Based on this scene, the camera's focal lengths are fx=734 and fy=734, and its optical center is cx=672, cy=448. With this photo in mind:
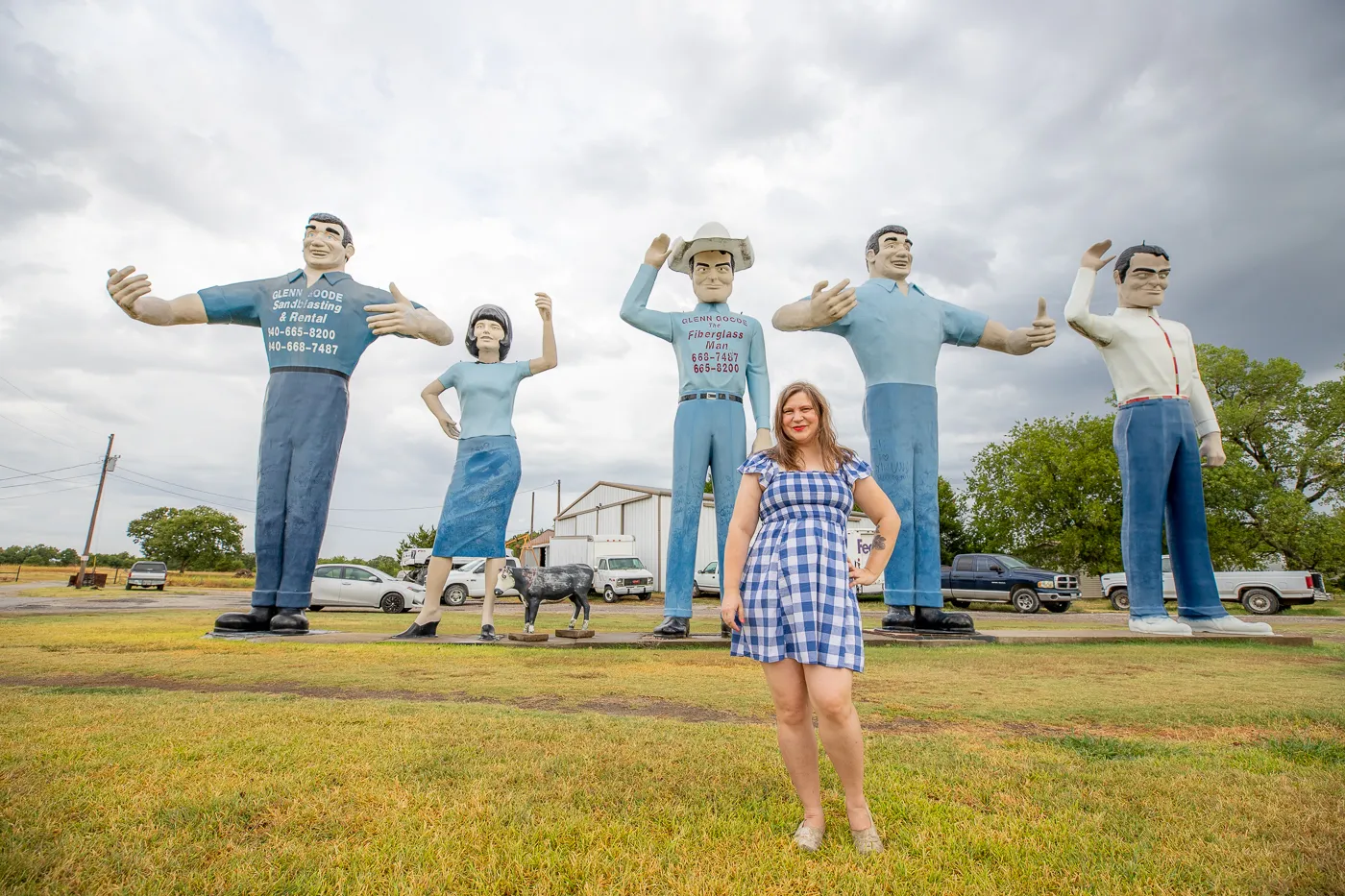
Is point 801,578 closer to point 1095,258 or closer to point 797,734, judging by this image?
point 797,734

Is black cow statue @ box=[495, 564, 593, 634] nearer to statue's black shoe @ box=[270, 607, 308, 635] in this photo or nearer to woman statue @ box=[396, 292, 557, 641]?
woman statue @ box=[396, 292, 557, 641]

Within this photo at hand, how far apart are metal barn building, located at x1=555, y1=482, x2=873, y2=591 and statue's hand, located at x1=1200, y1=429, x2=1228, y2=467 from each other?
662 inches

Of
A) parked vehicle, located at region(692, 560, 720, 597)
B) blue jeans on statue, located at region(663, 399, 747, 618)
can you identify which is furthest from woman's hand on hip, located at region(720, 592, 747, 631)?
parked vehicle, located at region(692, 560, 720, 597)

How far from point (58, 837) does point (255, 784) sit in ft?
1.65

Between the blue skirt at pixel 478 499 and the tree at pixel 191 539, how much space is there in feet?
159

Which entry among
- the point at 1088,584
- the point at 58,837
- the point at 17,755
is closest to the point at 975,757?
the point at 58,837

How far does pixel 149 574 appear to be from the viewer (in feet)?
93.3

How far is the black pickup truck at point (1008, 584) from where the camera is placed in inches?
723

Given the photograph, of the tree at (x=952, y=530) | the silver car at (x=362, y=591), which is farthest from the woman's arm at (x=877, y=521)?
the tree at (x=952, y=530)

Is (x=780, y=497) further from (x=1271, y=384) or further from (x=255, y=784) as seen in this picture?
(x=1271, y=384)

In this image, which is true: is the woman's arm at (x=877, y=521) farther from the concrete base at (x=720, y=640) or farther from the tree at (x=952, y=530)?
the tree at (x=952, y=530)

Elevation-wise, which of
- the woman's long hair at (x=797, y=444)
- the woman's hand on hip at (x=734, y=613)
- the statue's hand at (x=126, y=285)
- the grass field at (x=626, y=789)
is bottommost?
the grass field at (x=626, y=789)

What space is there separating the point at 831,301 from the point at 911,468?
6.17 ft

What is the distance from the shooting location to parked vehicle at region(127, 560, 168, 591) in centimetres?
2834
